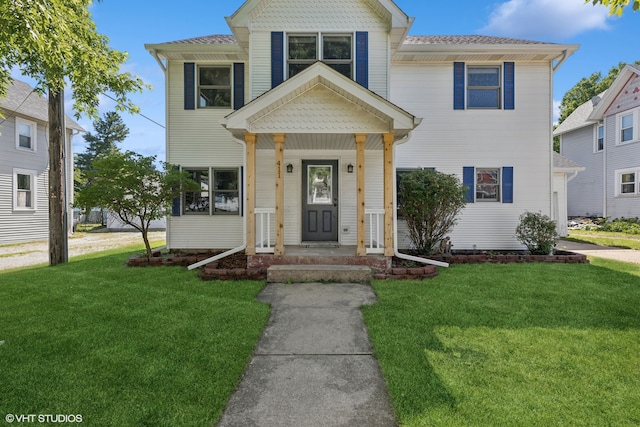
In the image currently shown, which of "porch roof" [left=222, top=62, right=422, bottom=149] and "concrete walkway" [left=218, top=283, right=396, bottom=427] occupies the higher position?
"porch roof" [left=222, top=62, right=422, bottom=149]

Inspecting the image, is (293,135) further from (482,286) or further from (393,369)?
(393,369)

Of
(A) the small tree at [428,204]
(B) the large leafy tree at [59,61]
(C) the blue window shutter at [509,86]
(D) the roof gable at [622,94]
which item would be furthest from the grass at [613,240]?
(B) the large leafy tree at [59,61]

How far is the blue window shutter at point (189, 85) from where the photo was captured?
9328mm

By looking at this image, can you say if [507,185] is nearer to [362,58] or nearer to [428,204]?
[428,204]

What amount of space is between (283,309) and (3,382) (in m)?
3.06

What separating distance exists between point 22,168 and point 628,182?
27614 millimetres

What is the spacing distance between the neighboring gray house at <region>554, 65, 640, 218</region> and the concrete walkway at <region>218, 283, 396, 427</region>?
1788 cm

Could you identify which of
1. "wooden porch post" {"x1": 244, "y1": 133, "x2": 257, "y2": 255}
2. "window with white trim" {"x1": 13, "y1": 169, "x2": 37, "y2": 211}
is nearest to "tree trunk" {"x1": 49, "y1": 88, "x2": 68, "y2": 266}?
"wooden porch post" {"x1": 244, "y1": 133, "x2": 257, "y2": 255}

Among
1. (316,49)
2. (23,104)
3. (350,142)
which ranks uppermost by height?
(23,104)

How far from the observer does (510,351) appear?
11.4 feet

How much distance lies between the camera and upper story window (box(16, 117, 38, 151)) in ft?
45.5

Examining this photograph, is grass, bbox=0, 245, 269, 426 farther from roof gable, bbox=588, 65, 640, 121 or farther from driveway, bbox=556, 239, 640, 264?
roof gable, bbox=588, 65, 640, 121

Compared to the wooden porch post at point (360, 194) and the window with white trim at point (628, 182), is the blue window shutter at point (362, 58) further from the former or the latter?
the window with white trim at point (628, 182)

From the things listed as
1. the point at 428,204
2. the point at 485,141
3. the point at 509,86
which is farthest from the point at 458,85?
the point at 428,204
